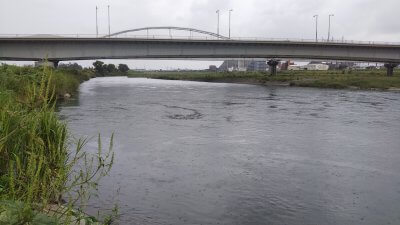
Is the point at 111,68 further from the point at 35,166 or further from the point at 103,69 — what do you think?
the point at 35,166

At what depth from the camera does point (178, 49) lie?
69.2 meters

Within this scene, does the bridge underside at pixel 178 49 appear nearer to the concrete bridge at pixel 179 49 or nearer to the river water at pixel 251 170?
the concrete bridge at pixel 179 49

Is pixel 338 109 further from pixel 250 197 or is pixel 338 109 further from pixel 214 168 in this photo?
pixel 250 197

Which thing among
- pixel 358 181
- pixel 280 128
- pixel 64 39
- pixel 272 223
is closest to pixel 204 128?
pixel 280 128

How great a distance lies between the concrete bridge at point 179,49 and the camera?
6103cm

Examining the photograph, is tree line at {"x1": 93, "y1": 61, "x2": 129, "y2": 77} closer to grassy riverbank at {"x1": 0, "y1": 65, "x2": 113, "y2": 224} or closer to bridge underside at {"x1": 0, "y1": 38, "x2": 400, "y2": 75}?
bridge underside at {"x1": 0, "y1": 38, "x2": 400, "y2": 75}

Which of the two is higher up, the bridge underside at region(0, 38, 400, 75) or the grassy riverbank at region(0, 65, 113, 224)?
the bridge underside at region(0, 38, 400, 75)

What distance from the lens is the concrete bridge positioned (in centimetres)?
6103

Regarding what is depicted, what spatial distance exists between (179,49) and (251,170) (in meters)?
56.6

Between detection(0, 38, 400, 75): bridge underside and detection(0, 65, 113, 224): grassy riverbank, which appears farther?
detection(0, 38, 400, 75): bridge underside

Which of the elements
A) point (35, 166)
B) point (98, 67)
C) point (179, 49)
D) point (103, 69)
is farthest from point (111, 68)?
point (35, 166)

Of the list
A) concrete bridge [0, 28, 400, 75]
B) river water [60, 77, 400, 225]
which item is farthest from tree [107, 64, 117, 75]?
river water [60, 77, 400, 225]

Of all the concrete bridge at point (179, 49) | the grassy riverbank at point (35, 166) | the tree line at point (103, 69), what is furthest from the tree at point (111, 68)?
the grassy riverbank at point (35, 166)

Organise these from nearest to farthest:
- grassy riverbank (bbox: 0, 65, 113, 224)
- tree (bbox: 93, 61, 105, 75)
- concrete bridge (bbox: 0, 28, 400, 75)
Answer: grassy riverbank (bbox: 0, 65, 113, 224)
concrete bridge (bbox: 0, 28, 400, 75)
tree (bbox: 93, 61, 105, 75)
